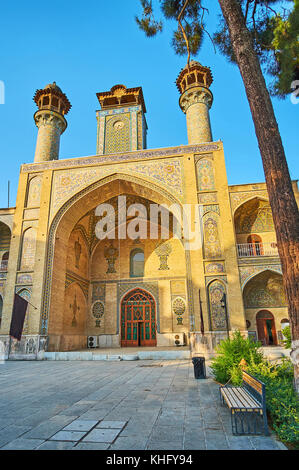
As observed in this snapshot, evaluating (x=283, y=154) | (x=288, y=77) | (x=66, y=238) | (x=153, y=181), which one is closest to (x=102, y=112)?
(x=153, y=181)

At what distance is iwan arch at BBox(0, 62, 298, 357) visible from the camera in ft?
40.5

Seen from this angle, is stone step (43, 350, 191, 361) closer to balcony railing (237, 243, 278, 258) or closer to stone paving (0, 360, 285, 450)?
stone paving (0, 360, 285, 450)

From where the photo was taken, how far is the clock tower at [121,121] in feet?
55.0

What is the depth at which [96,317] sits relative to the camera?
17.1 metres

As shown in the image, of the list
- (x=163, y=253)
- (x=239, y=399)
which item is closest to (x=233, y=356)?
(x=239, y=399)

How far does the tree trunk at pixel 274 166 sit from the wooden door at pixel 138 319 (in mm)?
13183

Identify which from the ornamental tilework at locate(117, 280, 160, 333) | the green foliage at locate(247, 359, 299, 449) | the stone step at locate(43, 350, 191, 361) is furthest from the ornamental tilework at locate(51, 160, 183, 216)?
the green foliage at locate(247, 359, 299, 449)

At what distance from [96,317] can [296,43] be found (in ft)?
49.5

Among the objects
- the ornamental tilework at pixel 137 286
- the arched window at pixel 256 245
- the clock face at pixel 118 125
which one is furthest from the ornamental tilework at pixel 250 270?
the clock face at pixel 118 125

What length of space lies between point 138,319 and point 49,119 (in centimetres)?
1231

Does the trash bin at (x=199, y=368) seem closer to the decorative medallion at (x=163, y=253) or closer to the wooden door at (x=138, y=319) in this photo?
the wooden door at (x=138, y=319)

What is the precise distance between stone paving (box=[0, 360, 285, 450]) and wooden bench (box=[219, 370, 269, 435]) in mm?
124

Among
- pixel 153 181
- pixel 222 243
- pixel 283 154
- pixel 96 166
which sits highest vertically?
pixel 96 166
